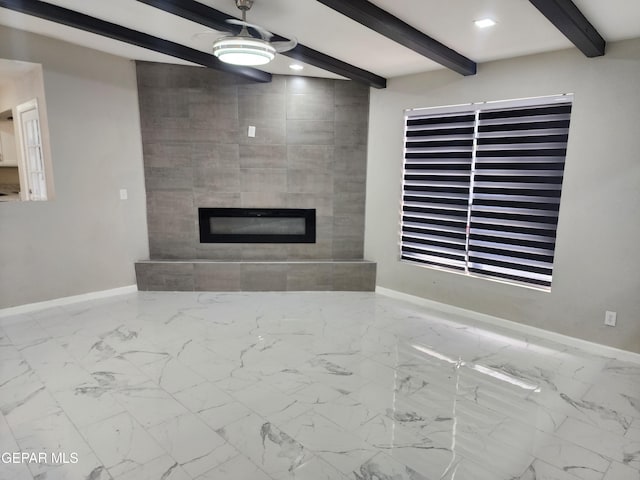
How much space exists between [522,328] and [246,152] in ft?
11.9

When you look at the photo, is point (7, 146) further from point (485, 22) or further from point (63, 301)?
point (485, 22)

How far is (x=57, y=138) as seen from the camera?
4.12 m

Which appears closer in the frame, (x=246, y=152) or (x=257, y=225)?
(x=246, y=152)

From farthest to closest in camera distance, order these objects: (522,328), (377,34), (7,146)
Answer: (7,146) → (522,328) → (377,34)

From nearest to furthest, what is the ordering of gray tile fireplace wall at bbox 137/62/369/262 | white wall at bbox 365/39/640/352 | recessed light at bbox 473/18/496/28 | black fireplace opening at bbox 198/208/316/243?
1. recessed light at bbox 473/18/496/28
2. white wall at bbox 365/39/640/352
3. gray tile fireplace wall at bbox 137/62/369/262
4. black fireplace opening at bbox 198/208/316/243

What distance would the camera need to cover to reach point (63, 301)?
4312mm

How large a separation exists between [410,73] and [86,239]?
13.4ft

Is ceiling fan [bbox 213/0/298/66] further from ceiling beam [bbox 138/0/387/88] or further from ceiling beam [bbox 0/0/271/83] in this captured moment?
ceiling beam [bbox 0/0/271/83]

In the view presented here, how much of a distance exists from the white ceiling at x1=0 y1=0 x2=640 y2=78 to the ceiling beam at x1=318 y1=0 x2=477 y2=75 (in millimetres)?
53

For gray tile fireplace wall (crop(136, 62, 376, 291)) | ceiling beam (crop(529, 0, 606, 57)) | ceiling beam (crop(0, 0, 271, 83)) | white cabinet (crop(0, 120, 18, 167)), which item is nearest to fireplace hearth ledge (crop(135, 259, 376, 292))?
gray tile fireplace wall (crop(136, 62, 376, 291))

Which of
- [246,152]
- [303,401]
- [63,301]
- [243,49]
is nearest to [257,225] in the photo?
[246,152]

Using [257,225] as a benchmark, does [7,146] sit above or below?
above

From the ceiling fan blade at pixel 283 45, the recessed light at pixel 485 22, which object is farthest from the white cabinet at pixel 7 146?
the recessed light at pixel 485 22

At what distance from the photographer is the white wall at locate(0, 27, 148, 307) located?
396cm
